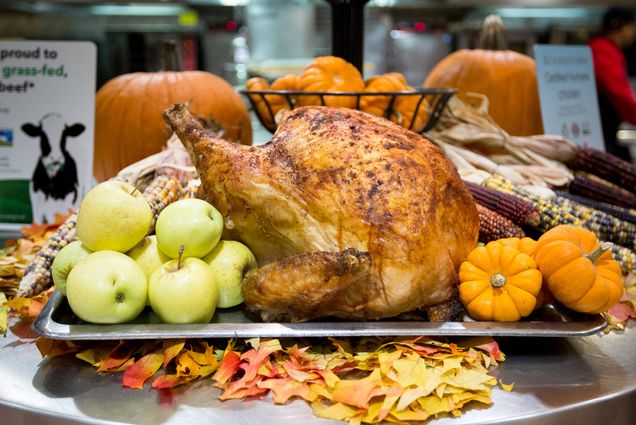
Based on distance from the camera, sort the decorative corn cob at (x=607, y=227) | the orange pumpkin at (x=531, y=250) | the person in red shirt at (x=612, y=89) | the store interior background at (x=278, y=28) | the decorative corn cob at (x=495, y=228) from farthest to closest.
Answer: the store interior background at (x=278, y=28) → the person in red shirt at (x=612, y=89) → the decorative corn cob at (x=607, y=227) → the decorative corn cob at (x=495, y=228) → the orange pumpkin at (x=531, y=250)

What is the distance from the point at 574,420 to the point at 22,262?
1311mm

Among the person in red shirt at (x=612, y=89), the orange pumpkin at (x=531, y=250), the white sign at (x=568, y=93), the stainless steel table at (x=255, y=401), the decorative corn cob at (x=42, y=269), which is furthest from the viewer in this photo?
the person in red shirt at (x=612, y=89)

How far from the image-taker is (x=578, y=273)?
1092mm

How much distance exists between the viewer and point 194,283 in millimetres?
1101

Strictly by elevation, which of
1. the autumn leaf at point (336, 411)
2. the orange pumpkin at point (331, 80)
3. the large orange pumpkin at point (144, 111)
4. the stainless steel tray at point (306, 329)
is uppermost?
the orange pumpkin at point (331, 80)

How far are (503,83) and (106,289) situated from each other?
2.11m

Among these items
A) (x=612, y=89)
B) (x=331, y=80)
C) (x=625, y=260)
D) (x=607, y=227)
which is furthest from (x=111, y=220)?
(x=612, y=89)

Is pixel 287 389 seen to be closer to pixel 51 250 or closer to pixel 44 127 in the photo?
pixel 51 250

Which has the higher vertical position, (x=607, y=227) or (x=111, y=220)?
(x=111, y=220)

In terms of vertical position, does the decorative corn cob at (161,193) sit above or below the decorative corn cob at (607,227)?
above

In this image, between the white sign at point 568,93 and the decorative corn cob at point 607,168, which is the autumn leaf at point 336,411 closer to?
the decorative corn cob at point 607,168

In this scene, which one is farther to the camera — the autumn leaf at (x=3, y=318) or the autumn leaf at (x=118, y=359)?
the autumn leaf at (x=3, y=318)

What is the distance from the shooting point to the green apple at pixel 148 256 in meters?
1.22

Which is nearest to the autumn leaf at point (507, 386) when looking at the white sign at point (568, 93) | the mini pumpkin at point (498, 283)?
the mini pumpkin at point (498, 283)
